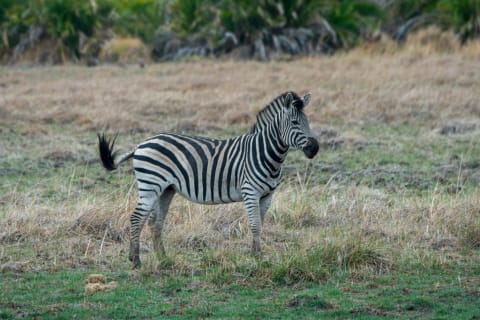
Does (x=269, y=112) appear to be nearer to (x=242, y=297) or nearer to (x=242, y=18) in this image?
(x=242, y=297)

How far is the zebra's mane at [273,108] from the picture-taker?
323 inches

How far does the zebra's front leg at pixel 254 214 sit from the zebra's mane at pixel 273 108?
30.5 inches

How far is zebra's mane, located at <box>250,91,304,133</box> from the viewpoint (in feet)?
26.9

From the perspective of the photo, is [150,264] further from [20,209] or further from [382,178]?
[382,178]

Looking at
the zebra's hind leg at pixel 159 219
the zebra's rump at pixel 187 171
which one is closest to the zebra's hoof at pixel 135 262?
the zebra's hind leg at pixel 159 219

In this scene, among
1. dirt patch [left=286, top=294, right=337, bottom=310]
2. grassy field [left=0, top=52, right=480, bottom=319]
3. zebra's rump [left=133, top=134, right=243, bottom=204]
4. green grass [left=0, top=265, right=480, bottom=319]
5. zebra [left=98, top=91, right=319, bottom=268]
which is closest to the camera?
green grass [left=0, top=265, right=480, bottom=319]

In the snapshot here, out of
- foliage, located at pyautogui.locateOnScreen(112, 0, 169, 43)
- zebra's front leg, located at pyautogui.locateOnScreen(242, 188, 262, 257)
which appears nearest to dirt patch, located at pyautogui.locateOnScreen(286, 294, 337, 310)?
zebra's front leg, located at pyautogui.locateOnScreen(242, 188, 262, 257)

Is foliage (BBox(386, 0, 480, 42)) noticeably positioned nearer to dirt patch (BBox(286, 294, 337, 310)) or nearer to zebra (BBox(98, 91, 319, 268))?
zebra (BBox(98, 91, 319, 268))

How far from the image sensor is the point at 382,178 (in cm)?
1208

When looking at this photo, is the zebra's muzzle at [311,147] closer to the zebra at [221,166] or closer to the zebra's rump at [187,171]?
the zebra at [221,166]

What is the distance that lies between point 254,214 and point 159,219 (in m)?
1.01

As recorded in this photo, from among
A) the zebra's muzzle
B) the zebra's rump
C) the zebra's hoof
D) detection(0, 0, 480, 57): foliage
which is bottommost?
the zebra's hoof

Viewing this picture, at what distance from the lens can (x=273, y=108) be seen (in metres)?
8.46

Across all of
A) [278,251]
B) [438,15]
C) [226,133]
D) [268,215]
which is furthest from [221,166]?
[438,15]
